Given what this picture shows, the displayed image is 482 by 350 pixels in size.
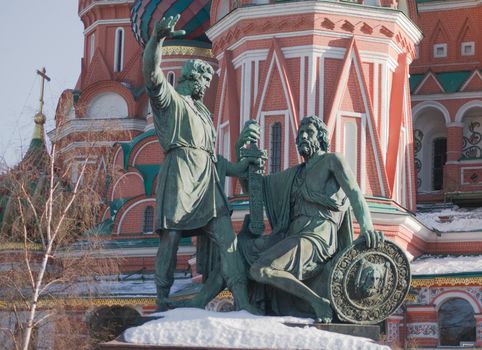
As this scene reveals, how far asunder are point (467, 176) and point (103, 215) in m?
10.00

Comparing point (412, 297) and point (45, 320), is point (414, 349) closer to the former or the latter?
point (412, 297)

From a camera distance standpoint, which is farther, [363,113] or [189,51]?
[189,51]

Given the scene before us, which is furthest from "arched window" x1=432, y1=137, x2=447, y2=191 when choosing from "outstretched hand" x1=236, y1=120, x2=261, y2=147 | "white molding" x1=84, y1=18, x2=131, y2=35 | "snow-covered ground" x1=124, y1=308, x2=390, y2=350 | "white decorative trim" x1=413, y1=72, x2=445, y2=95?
"snow-covered ground" x1=124, y1=308, x2=390, y2=350

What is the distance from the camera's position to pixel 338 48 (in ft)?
101

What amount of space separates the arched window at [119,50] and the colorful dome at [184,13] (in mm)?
4310

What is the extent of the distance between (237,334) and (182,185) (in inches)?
63.0

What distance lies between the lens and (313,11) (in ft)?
100

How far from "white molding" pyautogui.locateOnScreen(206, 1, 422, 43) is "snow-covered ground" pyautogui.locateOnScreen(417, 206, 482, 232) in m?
4.40

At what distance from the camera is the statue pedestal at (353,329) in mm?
11391

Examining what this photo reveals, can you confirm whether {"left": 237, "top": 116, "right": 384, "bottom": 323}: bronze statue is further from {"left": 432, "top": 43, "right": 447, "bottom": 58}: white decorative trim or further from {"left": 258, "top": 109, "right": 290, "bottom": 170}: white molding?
{"left": 432, "top": 43, "right": 447, "bottom": 58}: white decorative trim

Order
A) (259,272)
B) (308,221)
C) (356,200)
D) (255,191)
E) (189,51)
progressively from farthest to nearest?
1. (189,51)
2. (255,191)
3. (308,221)
4. (356,200)
5. (259,272)

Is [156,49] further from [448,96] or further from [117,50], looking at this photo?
[117,50]

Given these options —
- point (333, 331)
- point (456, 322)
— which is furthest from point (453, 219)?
point (333, 331)

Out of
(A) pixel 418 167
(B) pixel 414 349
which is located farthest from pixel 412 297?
(A) pixel 418 167
